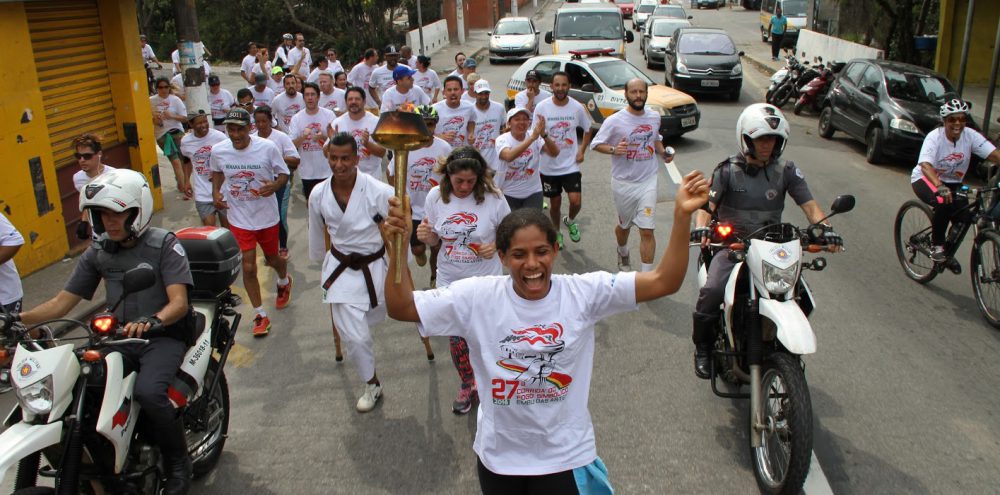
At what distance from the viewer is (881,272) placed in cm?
830

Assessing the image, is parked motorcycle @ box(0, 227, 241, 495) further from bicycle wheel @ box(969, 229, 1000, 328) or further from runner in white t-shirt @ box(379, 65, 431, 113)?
runner in white t-shirt @ box(379, 65, 431, 113)

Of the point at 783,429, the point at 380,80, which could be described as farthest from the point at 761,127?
the point at 380,80

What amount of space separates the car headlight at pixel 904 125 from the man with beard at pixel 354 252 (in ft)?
32.8

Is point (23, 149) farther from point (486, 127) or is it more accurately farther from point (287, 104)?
point (486, 127)

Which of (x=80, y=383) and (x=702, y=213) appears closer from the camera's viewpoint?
(x=80, y=383)

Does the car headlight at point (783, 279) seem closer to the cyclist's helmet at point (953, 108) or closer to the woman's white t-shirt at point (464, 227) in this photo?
the woman's white t-shirt at point (464, 227)

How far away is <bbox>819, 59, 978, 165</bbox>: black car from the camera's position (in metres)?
12.8

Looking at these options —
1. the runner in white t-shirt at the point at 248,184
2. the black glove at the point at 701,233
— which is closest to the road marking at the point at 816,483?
the black glove at the point at 701,233

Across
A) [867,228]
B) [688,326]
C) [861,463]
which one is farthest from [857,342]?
[867,228]

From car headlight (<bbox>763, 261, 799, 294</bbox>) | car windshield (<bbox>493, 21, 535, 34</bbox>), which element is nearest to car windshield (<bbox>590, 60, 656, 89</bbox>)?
car headlight (<bbox>763, 261, 799, 294</bbox>)

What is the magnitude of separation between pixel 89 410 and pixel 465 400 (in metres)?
2.38

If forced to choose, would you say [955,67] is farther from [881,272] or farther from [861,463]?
[861,463]

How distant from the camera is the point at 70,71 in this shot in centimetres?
1020

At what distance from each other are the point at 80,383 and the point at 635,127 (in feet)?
17.7
